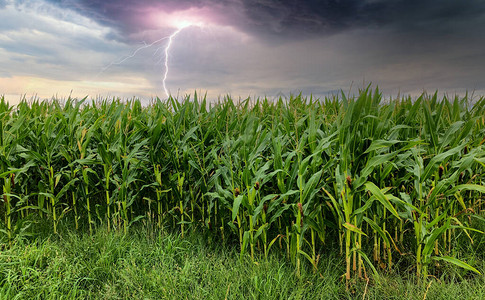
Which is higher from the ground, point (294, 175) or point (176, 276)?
point (294, 175)

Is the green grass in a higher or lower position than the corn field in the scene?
lower

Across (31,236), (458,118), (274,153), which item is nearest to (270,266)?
(274,153)

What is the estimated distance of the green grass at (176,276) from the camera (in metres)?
2.89

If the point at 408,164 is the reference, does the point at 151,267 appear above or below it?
below

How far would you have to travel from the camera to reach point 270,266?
311cm

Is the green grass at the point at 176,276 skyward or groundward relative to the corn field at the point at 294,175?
groundward

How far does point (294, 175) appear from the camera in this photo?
A: 10.2 feet

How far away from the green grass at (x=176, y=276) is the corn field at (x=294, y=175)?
0.57 feet

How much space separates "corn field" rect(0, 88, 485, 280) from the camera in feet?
9.66

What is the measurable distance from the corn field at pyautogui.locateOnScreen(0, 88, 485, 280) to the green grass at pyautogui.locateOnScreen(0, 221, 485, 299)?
17cm

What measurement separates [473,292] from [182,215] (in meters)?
2.90

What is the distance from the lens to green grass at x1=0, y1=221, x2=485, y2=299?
2.89 m

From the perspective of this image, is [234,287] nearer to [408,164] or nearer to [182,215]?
[182,215]

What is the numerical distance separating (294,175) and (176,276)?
4.65 feet
